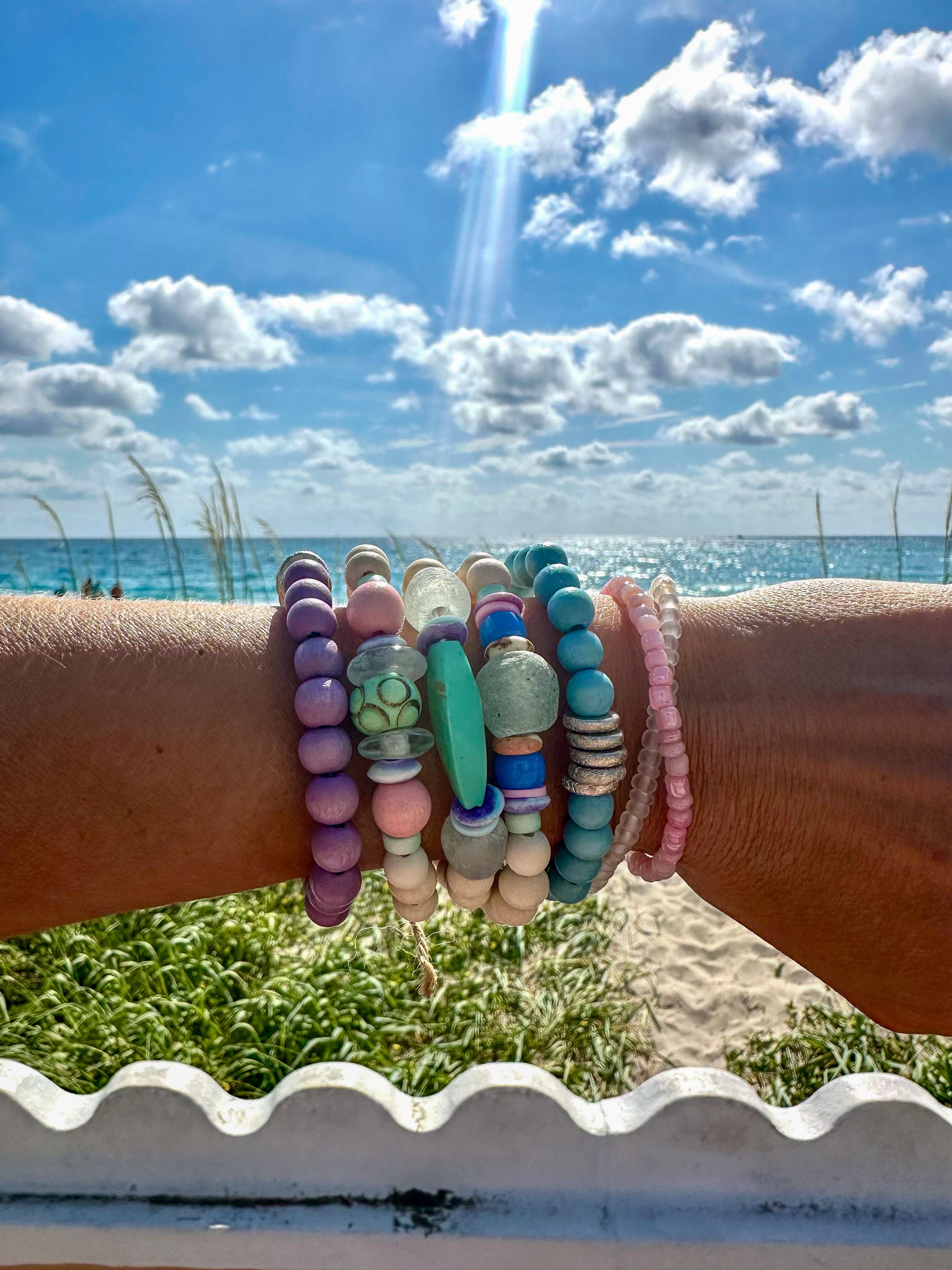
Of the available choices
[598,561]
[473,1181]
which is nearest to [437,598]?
[473,1181]

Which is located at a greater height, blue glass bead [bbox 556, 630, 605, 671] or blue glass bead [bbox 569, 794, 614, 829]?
blue glass bead [bbox 556, 630, 605, 671]

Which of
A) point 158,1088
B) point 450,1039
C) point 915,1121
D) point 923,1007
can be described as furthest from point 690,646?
Answer: point 450,1039

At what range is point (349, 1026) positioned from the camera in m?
3.23

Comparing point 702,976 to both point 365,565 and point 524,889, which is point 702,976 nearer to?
point 524,889

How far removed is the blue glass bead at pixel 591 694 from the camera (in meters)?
1.17

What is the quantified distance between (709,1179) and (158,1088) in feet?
3.00

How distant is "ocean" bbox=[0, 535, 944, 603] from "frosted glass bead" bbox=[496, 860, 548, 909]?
166 inches

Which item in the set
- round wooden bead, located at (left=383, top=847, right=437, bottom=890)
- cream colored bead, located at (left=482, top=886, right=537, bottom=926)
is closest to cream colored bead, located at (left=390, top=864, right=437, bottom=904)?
round wooden bead, located at (left=383, top=847, right=437, bottom=890)

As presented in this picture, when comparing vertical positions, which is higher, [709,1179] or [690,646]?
[690,646]

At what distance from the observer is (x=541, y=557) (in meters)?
1.41

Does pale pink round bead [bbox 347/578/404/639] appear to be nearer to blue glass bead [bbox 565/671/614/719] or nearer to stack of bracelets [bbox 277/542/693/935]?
stack of bracelets [bbox 277/542/693/935]

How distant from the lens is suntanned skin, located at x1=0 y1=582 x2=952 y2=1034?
1107 mm

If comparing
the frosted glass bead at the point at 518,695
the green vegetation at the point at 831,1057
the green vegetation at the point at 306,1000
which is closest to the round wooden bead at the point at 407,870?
the frosted glass bead at the point at 518,695

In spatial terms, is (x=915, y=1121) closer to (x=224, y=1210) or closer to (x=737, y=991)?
(x=224, y=1210)
